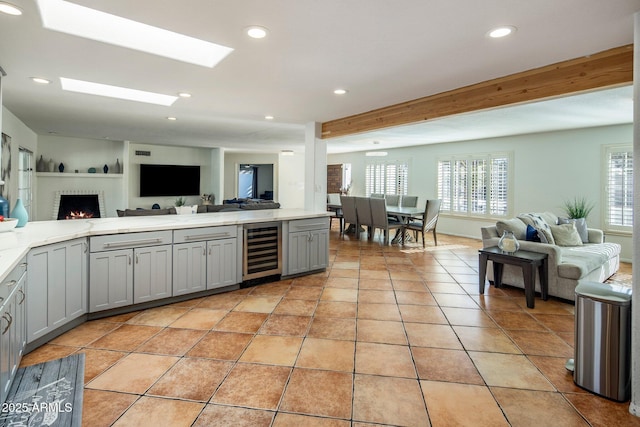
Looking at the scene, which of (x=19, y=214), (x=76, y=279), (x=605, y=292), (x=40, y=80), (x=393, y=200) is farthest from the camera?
(x=393, y=200)

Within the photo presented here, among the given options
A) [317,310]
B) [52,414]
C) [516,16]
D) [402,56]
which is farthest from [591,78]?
[52,414]

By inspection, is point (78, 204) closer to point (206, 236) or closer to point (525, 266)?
point (206, 236)

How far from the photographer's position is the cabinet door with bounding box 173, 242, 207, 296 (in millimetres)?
3525

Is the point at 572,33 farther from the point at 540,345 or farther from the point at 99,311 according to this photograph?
the point at 99,311

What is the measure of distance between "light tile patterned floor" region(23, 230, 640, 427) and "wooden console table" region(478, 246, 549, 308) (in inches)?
6.9

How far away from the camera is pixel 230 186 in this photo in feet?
36.5

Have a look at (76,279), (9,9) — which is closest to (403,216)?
(76,279)

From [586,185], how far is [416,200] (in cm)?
333

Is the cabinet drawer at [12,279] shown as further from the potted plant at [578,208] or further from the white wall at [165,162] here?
the potted plant at [578,208]

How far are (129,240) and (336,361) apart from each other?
7.21 ft

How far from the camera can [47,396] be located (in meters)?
1.99

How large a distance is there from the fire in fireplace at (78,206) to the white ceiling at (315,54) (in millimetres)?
3149

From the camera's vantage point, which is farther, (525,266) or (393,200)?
(393,200)

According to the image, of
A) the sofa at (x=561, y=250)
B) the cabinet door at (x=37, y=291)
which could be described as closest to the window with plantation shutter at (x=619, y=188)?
the sofa at (x=561, y=250)
